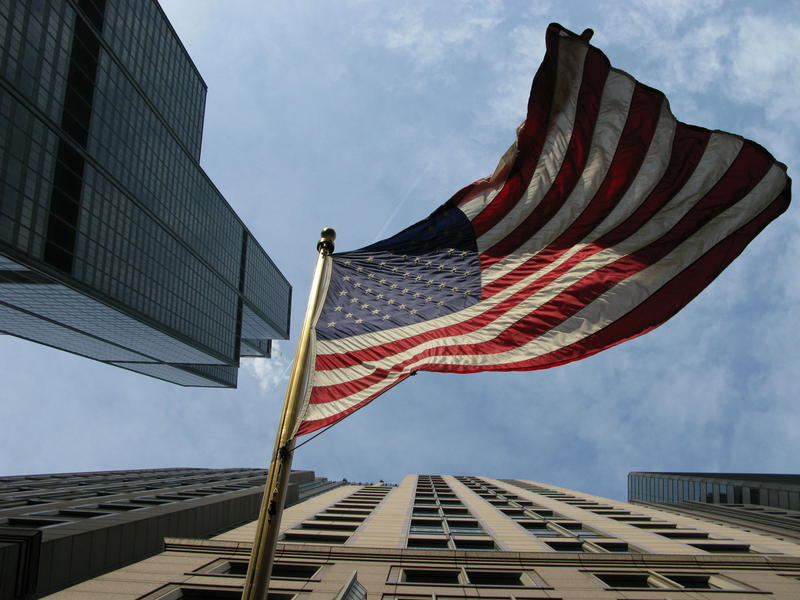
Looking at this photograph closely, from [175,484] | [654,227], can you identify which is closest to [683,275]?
[654,227]

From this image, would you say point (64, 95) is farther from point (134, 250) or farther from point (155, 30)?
point (155, 30)

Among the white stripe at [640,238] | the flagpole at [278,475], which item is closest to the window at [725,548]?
the white stripe at [640,238]

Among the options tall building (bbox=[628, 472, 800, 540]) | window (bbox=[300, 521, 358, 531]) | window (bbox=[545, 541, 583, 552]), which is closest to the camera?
window (bbox=[545, 541, 583, 552])

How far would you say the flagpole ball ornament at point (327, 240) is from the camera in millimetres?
13359

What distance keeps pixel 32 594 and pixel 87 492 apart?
3307cm

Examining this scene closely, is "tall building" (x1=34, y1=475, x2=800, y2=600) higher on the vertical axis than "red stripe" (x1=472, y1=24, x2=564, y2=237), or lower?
lower

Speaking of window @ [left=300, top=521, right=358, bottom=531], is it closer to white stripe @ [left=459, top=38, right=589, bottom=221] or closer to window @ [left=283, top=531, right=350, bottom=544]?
window @ [left=283, top=531, right=350, bottom=544]

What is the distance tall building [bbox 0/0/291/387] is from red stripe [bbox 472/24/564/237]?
72521 millimetres

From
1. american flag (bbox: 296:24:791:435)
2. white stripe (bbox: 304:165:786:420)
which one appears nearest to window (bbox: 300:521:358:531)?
american flag (bbox: 296:24:791:435)

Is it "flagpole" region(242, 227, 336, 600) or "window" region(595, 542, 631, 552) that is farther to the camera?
"window" region(595, 542, 631, 552)

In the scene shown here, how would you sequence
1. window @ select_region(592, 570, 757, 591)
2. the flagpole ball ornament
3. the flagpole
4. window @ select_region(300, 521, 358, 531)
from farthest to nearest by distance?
window @ select_region(300, 521, 358, 531) < window @ select_region(592, 570, 757, 591) < the flagpole ball ornament < the flagpole

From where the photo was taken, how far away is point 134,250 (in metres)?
107

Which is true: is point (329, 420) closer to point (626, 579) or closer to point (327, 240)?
point (327, 240)

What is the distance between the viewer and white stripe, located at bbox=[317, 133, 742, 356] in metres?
13.9
